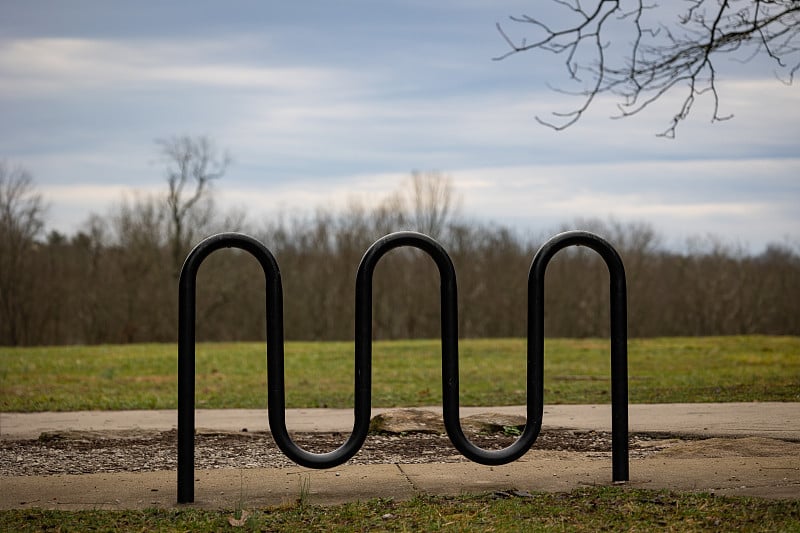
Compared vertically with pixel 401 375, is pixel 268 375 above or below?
above

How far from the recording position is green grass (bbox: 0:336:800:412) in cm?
1056

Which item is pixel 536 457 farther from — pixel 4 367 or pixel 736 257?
pixel 736 257

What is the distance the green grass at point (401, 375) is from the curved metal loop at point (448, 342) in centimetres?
478

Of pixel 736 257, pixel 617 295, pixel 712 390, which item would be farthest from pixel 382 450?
pixel 736 257

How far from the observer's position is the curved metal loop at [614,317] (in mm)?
5141

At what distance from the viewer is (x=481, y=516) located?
177 inches

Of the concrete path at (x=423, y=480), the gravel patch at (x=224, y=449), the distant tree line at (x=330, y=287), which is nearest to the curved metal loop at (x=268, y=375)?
the concrete path at (x=423, y=480)

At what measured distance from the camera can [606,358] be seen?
18344mm

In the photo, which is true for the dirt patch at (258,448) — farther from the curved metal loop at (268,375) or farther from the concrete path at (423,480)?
the curved metal loop at (268,375)

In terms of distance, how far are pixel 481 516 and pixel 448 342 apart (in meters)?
1.00

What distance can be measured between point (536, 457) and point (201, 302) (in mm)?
35791

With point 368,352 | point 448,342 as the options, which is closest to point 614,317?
point 448,342

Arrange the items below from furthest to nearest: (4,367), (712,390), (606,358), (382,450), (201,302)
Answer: (201,302), (606,358), (4,367), (712,390), (382,450)

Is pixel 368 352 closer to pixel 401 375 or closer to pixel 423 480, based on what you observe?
pixel 423 480
